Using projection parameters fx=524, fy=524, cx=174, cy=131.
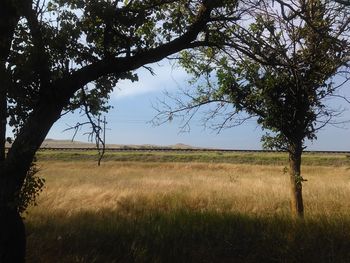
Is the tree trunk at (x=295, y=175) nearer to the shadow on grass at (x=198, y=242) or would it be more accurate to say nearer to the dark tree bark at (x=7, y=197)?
the shadow on grass at (x=198, y=242)

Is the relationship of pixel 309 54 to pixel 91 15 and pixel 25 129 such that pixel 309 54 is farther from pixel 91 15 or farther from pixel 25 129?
pixel 25 129

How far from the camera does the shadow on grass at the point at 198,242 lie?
901cm

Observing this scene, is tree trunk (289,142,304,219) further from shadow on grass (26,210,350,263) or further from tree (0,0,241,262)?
tree (0,0,241,262)

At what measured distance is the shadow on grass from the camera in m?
9.01

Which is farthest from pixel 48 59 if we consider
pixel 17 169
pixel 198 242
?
pixel 198 242

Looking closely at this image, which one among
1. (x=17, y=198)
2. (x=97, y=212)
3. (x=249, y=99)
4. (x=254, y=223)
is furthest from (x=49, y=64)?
(x=97, y=212)

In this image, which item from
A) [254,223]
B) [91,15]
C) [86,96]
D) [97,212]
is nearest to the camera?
[91,15]

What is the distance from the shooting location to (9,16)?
7363mm

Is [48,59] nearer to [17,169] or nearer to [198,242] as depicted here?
[17,169]

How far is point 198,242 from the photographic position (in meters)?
9.75

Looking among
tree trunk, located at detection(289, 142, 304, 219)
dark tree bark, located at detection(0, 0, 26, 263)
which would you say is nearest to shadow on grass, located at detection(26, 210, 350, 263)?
dark tree bark, located at detection(0, 0, 26, 263)

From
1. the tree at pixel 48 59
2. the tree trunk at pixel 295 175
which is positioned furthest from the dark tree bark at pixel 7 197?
the tree trunk at pixel 295 175

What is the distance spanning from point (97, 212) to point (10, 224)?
Result: 7.21 meters

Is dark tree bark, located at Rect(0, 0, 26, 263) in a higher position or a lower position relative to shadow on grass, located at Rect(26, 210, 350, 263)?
higher
